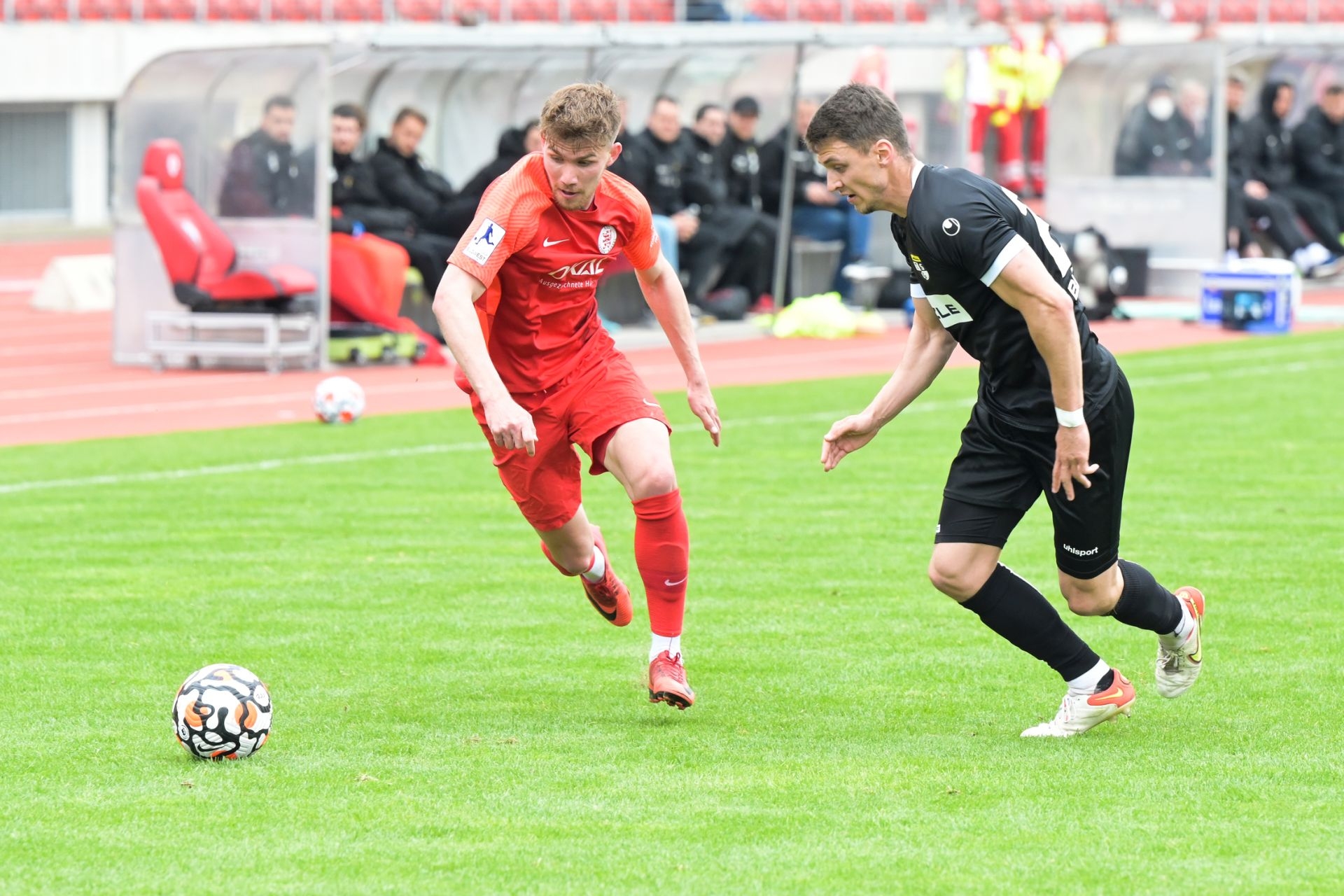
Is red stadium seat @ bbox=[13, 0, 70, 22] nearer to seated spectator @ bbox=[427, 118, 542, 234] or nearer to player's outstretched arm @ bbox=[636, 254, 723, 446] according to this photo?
seated spectator @ bbox=[427, 118, 542, 234]

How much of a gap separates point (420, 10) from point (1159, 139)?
46.1ft

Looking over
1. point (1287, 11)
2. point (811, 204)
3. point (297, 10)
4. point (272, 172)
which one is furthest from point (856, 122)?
point (1287, 11)

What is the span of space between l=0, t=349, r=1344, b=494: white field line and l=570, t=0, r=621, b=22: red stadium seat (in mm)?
19343

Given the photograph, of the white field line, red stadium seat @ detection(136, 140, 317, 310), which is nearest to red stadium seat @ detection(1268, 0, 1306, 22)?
the white field line

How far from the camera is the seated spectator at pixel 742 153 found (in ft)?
65.6

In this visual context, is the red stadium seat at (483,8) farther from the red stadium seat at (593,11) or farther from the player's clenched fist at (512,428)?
the player's clenched fist at (512,428)

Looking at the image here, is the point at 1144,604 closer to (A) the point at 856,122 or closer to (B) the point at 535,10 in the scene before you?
(A) the point at 856,122

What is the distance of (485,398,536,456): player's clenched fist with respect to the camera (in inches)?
211

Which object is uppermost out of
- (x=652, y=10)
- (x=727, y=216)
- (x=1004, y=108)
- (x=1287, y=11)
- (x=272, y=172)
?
(x=1287, y=11)

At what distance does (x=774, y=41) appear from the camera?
1898 cm

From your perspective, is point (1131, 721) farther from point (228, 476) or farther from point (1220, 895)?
point (228, 476)

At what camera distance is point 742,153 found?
793 inches

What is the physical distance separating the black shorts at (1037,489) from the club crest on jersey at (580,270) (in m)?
1.26

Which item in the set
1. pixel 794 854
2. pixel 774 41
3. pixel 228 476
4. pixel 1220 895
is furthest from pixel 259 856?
pixel 774 41
